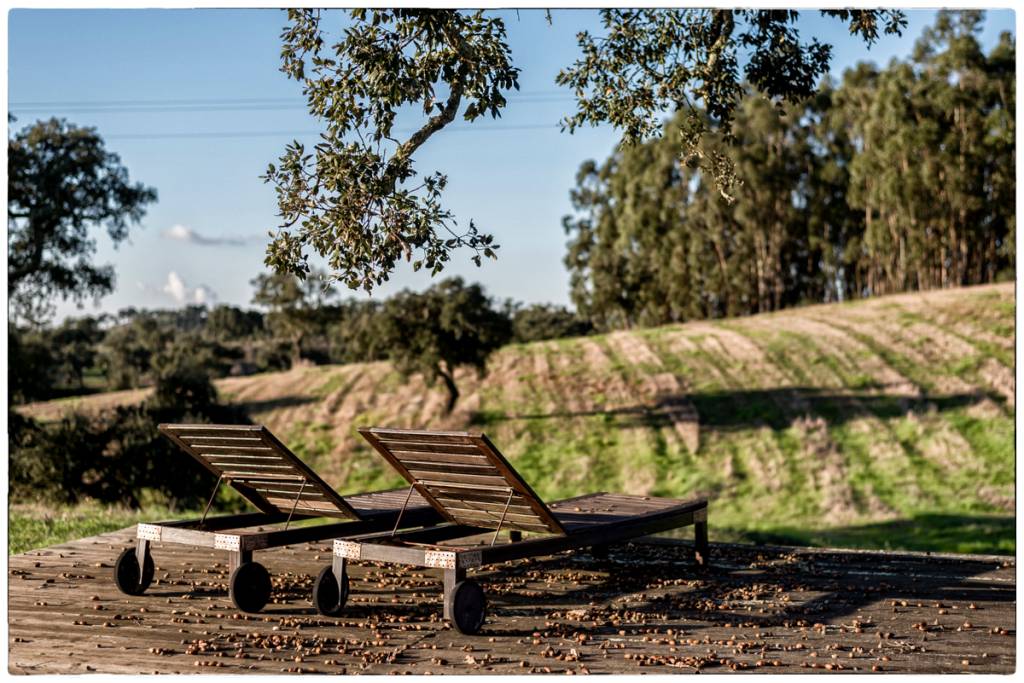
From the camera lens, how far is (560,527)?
6102mm

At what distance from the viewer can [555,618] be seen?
5.93 m

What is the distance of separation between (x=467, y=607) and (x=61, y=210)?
13.3m

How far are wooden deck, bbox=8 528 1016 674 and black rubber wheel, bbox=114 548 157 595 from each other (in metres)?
0.08

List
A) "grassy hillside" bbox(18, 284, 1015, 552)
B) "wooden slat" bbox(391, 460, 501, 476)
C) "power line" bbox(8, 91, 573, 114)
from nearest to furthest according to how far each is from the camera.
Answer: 1. "wooden slat" bbox(391, 460, 501, 476)
2. "power line" bbox(8, 91, 573, 114)
3. "grassy hillside" bbox(18, 284, 1015, 552)

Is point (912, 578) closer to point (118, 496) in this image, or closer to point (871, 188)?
point (118, 496)

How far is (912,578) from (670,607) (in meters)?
2.11

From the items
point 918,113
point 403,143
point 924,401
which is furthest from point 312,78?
point 918,113

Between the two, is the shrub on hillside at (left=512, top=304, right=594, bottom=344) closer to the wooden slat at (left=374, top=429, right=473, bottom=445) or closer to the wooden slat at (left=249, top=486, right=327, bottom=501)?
the wooden slat at (left=249, top=486, right=327, bottom=501)

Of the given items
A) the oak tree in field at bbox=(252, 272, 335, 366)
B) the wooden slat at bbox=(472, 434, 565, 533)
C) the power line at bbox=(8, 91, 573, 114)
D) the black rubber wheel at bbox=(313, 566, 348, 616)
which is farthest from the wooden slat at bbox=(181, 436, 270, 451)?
the oak tree in field at bbox=(252, 272, 335, 366)

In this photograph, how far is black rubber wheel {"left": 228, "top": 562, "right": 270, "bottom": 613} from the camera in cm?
590

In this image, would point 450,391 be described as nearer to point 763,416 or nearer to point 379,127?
point 763,416

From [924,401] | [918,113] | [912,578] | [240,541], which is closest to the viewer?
[240,541]

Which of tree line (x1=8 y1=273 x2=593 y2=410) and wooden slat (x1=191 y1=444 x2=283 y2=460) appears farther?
tree line (x1=8 y1=273 x2=593 y2=410)

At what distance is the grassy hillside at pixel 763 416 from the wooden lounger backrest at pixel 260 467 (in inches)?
397
